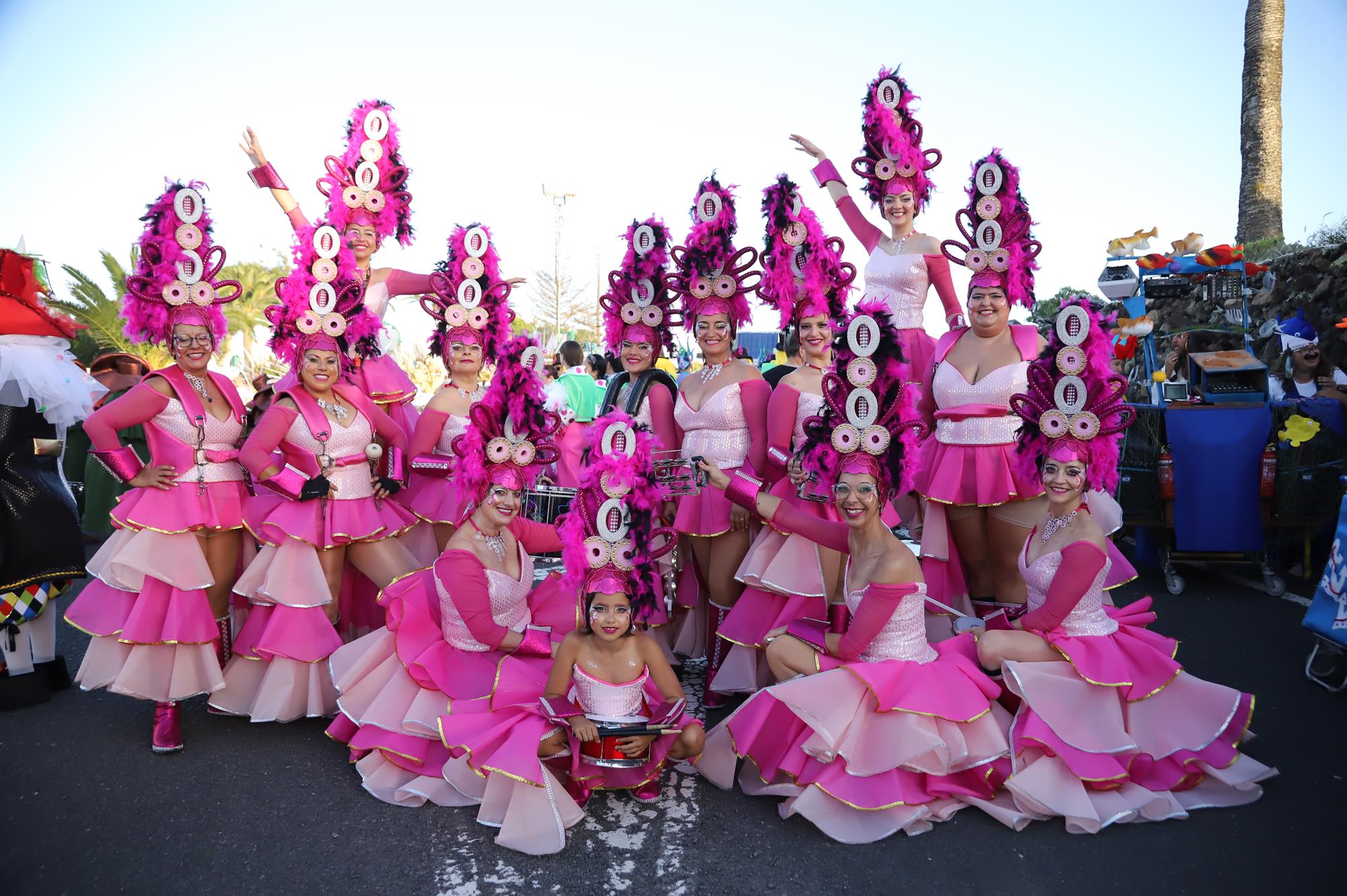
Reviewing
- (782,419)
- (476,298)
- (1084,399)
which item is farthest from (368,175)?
(1084,399)

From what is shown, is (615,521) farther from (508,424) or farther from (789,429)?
(789,429)

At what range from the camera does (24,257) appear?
15.2 feet

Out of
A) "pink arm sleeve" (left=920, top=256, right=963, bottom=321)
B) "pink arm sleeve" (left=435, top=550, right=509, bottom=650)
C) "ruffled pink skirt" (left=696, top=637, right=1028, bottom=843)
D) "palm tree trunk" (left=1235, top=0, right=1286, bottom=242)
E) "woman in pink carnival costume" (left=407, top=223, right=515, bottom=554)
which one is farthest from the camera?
"palm tree trunk" (left=1235, top=0, right=1286, bottom=242)

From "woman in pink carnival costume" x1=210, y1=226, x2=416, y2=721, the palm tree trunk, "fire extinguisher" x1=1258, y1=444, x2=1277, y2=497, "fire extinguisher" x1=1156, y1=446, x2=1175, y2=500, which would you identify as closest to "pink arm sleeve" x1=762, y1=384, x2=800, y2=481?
"woman in pink carnival costume" x1=210, y1=226, x2=416, y2=721

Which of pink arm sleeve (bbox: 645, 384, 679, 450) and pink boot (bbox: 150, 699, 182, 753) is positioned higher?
pink arm sleeve (bbox: 645, 384, 679, 450)

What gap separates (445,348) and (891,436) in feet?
8.59

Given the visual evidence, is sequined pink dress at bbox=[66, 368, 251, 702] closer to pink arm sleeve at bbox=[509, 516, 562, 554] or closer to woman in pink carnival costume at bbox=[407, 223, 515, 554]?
woman in pink carnival costume at bbox=[407, 223, 515, 554]

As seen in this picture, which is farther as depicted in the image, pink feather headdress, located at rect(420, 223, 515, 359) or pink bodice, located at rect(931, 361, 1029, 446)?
pink feather headdress, located at rect(420, 223, 515, 359)

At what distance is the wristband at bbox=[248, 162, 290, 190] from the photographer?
556 cm

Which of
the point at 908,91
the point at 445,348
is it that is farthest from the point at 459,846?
the point at 908,91

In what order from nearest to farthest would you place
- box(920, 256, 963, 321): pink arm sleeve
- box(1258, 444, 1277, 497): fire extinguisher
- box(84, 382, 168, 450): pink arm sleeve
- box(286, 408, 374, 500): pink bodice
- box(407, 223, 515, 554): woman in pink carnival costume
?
box(84, 382, 168, 450): pink arm sleeve, box(286, 408, 374, 500): pink bodice, box(407, 223, 515, 554): woman in pink carnival costume, box(920, 256, 963, 321): pink arm sleeve, box(1258, 444, 1277, 497): fire extinguisher

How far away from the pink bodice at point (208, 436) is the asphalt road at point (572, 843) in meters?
1.30

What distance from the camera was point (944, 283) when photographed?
203 inches

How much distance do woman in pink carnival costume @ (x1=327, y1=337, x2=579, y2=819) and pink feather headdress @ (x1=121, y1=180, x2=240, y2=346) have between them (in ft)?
5.14
